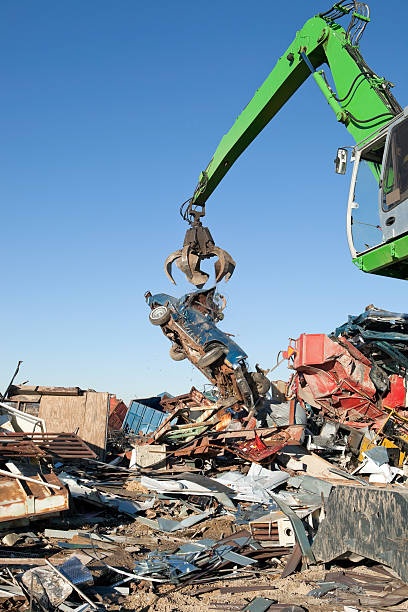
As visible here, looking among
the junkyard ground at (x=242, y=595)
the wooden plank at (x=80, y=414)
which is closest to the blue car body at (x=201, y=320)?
the wooden plank at (x=80, y=414)

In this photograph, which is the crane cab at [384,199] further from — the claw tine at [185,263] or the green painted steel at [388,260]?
the claw tine at [185,263]

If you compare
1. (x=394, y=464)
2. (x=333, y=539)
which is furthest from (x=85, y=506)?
(x=394, y=464)

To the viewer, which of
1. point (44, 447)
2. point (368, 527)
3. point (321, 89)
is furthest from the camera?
point (44, 447)

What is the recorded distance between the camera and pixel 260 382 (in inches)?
464

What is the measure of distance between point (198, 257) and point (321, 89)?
444 cm

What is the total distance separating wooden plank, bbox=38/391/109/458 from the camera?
13203 millimetres

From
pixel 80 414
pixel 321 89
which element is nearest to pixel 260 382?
pixel 80 414

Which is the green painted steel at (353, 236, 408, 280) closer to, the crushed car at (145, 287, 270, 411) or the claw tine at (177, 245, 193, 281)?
the claw tine at (177, 245, 193, 281)

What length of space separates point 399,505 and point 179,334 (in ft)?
27.7

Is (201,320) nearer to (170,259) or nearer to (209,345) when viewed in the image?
(209,345)

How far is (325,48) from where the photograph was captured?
7.37 m

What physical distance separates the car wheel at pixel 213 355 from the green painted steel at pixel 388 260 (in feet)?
20.5

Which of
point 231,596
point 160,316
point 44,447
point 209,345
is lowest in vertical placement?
point 231,596

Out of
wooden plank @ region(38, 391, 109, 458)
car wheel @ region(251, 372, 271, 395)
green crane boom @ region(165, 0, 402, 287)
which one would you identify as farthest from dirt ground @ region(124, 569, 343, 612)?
wooden plank @ region(38, 391, 109, 458)
